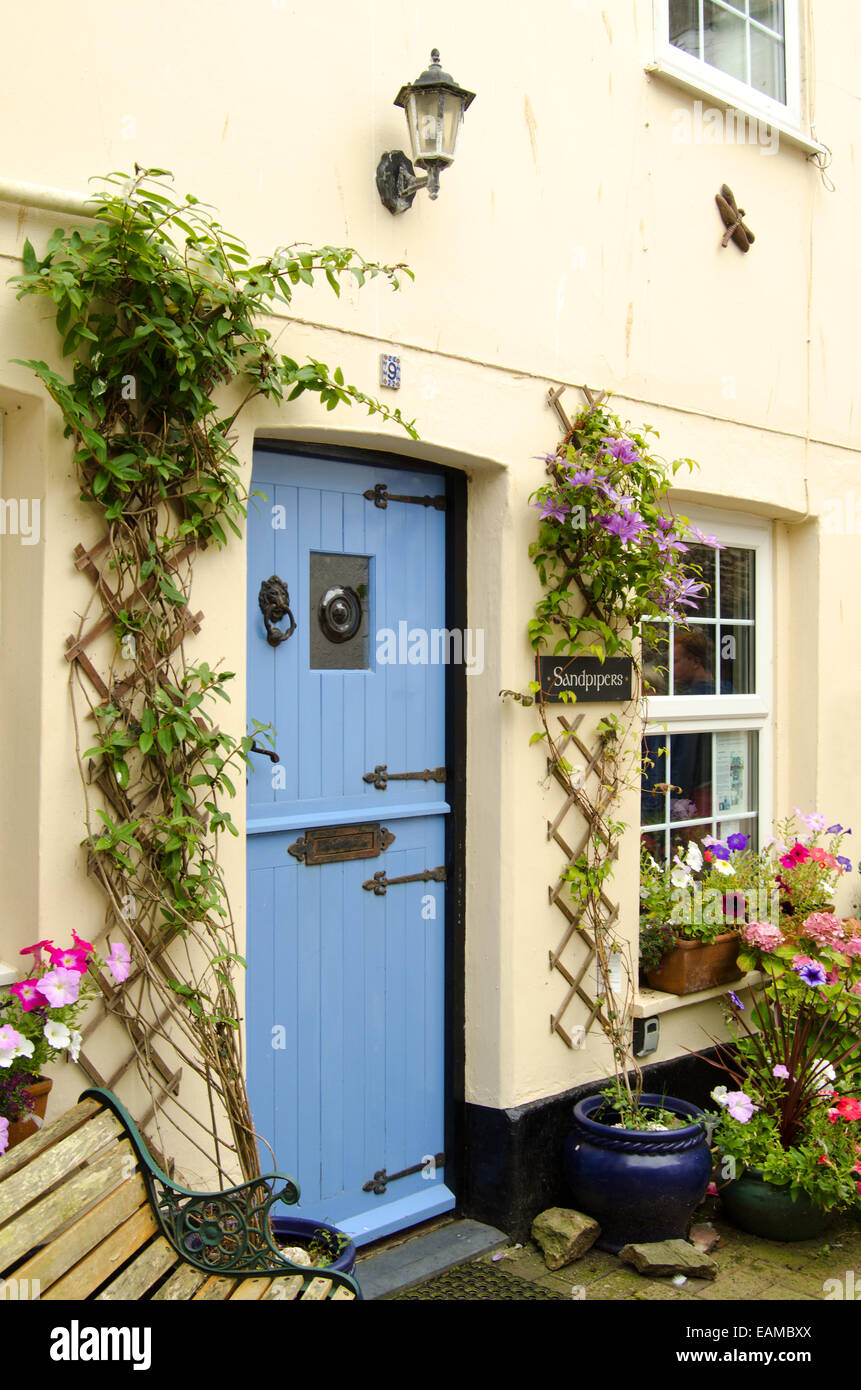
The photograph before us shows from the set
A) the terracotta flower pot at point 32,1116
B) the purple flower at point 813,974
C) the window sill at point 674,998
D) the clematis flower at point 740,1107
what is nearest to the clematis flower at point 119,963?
the terracotta flower pot at point 32,1116

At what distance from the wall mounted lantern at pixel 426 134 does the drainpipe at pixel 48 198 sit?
1.16 m

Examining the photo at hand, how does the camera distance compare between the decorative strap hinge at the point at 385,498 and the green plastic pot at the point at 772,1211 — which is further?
the green plastic pot at the point at 772,1211

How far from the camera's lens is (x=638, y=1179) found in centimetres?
411

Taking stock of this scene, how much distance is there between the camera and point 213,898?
3264 millimetres

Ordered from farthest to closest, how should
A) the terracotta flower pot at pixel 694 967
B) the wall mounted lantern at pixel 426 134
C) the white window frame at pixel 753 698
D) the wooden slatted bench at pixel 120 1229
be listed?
the white window frame at pixel 753 698 → the terracotta flower pot at pixel 694 967 → the wall mounted lantern at pixel 426 134 → the wooden slatted bench at pixel 120 1229

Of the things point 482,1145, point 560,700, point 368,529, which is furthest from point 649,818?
point 368,529

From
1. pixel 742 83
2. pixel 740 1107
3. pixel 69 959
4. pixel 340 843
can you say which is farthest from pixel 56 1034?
pixel 742 83

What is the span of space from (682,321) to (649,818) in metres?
2.09

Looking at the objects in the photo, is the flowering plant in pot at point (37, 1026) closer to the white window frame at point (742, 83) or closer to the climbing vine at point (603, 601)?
the climbing vine at point (603, 601)

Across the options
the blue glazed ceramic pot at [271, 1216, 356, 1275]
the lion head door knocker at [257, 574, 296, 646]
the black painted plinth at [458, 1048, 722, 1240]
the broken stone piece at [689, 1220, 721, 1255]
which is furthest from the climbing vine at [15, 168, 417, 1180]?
the broken stone piece at [689, 1220, 721, 1255]

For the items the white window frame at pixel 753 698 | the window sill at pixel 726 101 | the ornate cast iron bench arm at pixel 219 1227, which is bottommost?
the ornate cast iron bench arm at pixel 219 1227

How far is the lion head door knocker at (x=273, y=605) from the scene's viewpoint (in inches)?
148
